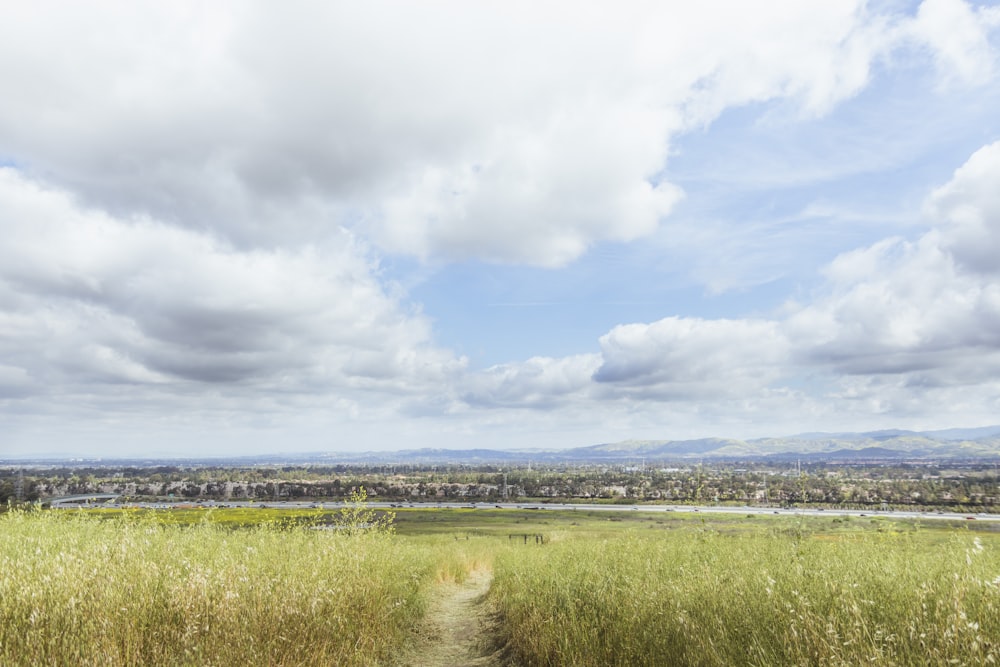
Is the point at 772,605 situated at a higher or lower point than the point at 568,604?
higher

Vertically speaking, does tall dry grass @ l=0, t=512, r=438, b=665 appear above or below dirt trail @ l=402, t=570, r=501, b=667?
above

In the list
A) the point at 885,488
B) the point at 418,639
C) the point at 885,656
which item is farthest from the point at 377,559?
the point at 885,488

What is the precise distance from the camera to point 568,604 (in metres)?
9.27

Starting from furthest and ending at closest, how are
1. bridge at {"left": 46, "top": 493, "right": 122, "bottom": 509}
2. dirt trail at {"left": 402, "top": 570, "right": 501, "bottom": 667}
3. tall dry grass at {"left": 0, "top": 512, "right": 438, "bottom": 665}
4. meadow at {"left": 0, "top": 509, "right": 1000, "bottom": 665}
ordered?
bridge at {"left": 46, "top": 493, "right": 122, "bottom": 509}, dirt trail at {"left": 402, "top": 570, "right": 501, "bottom": 667}, tall dry grass at {"left": 0, "top": 512, "right": 438, "bottom": 665}, meadow at {"left": 0, "top": 509, "right": 1000, "bottom": 665}

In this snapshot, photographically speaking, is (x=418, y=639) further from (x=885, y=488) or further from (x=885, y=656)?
(x=885, y=488)

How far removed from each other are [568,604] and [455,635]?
576cm

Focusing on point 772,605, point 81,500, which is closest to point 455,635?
point 772,605

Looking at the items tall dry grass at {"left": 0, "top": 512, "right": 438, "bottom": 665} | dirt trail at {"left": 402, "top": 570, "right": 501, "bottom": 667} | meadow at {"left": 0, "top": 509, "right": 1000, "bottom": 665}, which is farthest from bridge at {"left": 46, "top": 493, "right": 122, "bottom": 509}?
dirt trail at {"left": 402, "top": 570, "right": 501, "bottom": 667}

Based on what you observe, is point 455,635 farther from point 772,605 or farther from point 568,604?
point 772,605

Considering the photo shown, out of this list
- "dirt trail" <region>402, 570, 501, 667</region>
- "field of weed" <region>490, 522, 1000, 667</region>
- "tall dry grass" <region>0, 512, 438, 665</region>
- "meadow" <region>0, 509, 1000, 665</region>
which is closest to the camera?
"field of weed" <region>490, 522, 1000, 667</region>

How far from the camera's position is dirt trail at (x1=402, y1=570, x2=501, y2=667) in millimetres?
11195

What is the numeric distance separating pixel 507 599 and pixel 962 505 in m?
145

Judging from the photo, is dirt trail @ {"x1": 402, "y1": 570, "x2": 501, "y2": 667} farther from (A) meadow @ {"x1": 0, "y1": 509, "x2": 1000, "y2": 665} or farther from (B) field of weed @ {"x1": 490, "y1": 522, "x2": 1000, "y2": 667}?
(B) field of weed @ {"x1": 490, "y1": 522, "x2": 1000, "y2": 667}

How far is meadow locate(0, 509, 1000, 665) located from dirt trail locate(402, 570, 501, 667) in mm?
539
